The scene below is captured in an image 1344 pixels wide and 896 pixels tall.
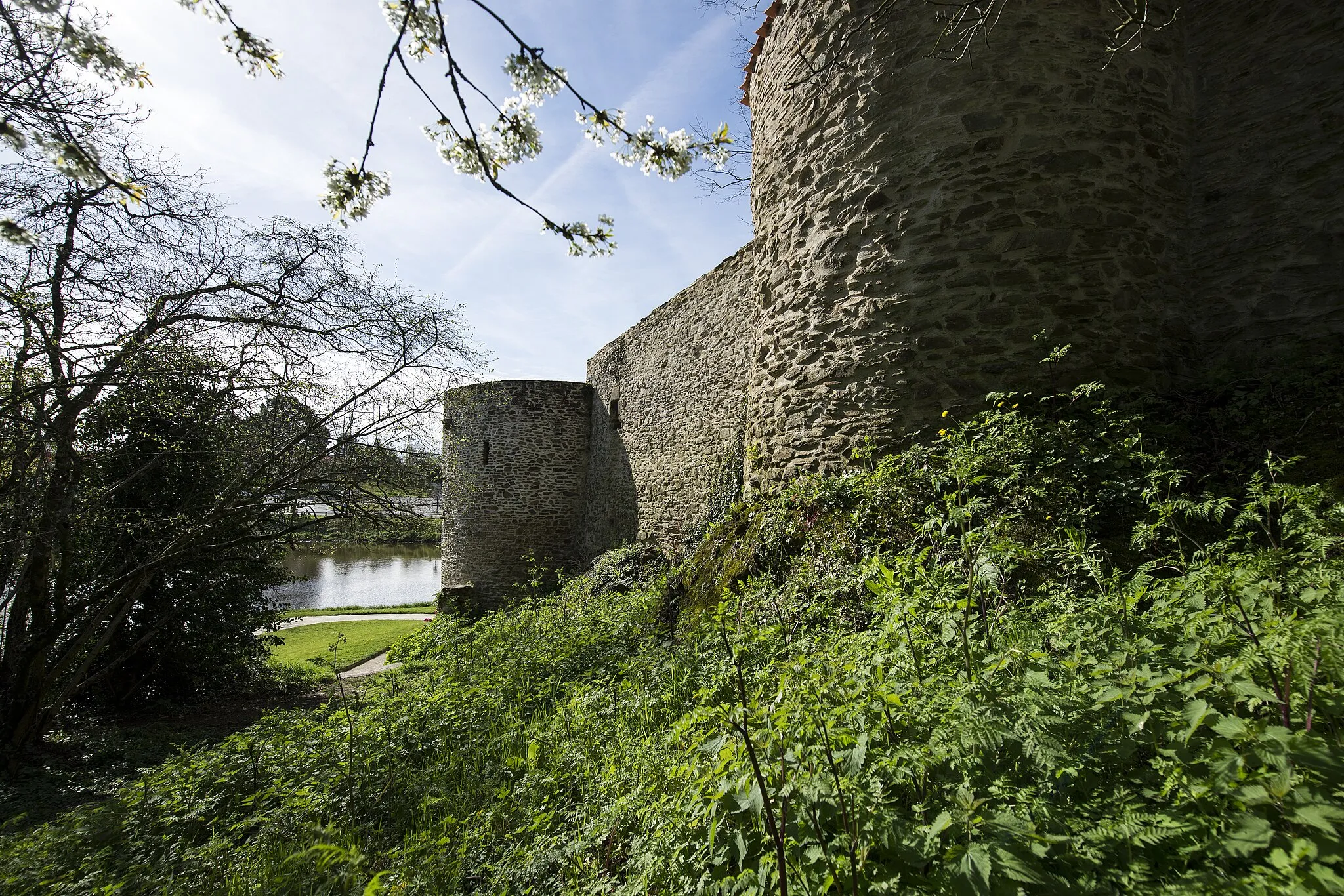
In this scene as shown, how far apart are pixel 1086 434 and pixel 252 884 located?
481 centimetres

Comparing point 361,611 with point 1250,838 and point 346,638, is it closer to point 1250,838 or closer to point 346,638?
point 346,638

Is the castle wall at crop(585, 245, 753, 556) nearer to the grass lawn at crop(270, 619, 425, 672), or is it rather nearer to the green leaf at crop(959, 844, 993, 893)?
the grass lawn at crop(270, 619, 425, 672)

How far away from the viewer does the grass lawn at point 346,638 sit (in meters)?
12.4

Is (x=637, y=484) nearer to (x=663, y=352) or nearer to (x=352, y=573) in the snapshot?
(x=663, y=352)

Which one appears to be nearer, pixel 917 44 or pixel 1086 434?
pixel 1086 434

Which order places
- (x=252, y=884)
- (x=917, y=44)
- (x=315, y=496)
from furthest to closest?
(x=315, y=496)
(x=917, y=44)
(x=252, y=884)

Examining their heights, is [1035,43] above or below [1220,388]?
above

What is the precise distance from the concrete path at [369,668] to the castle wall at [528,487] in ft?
9.05

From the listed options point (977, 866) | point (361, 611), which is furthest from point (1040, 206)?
point (361, 611)

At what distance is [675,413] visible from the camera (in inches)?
403

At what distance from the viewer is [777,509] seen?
4727 mm

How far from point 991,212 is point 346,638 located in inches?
442

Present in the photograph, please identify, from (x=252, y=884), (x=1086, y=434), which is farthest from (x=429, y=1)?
(x=1086, y=434)

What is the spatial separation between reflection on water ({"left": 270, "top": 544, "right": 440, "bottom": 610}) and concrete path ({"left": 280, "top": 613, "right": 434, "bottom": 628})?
1.66 meters
